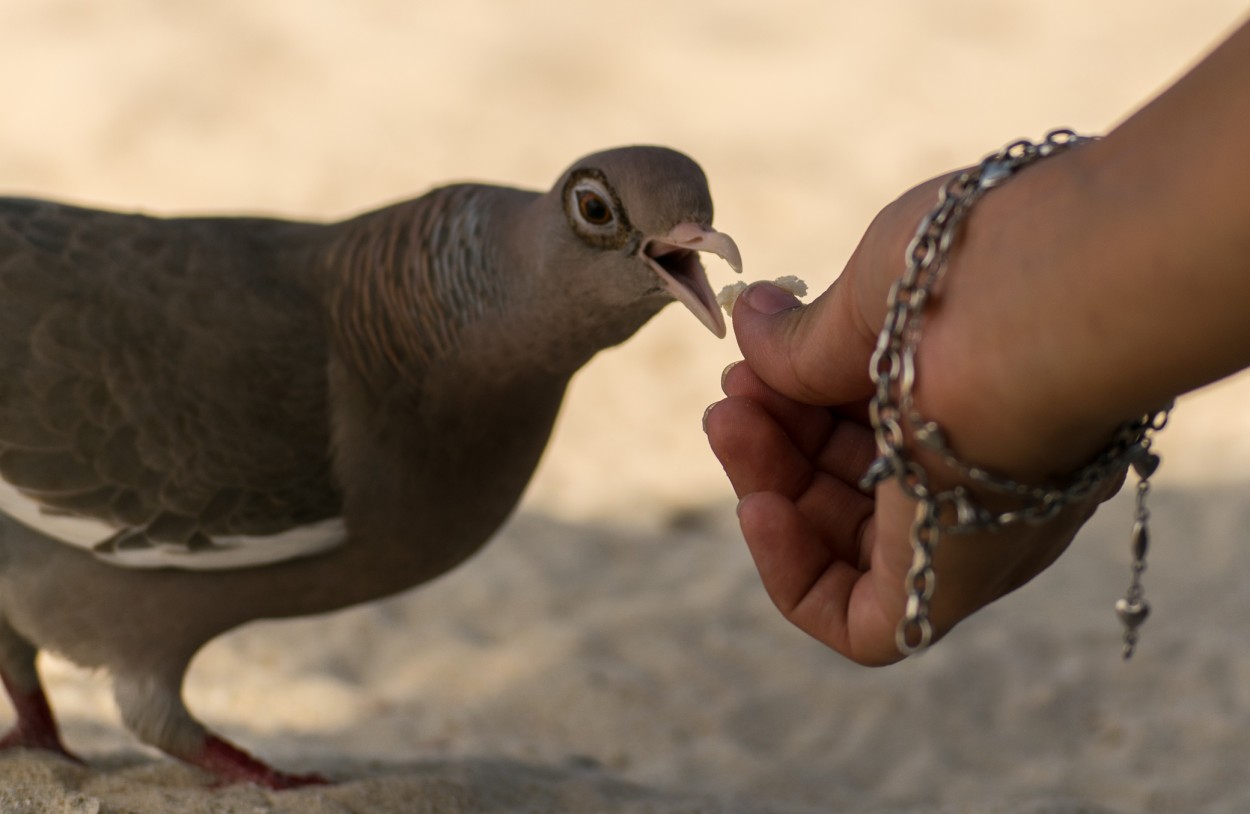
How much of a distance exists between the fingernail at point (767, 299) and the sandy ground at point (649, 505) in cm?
A: 78

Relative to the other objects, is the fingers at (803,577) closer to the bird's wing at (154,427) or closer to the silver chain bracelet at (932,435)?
the silver chain bracelet at (932,435)

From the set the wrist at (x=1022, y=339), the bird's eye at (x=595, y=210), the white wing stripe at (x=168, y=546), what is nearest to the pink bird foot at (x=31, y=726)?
the white wing stripe at (x=168, y=546)

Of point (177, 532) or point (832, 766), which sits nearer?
point (177, 532)

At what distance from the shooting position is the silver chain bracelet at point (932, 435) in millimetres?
1728

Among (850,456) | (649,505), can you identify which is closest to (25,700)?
(850,456)

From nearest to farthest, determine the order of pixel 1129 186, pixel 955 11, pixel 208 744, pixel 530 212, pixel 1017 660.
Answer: pixel 1129 186 → pixel 530 212 → pixel 208 744 → pixel 1017 660 → pixel 955 11

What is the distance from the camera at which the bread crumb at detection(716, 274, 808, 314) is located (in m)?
2.34

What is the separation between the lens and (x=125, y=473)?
2883mm

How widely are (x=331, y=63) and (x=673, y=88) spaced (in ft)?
6.33

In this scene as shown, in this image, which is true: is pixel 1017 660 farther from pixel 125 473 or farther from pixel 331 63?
pixel 331 63

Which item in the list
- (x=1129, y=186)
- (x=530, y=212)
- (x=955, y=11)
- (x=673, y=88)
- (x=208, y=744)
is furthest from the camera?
(x=955, y=11)

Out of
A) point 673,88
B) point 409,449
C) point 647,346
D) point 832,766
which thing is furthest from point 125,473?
point 673,88

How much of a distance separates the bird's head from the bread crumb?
0.07 feet

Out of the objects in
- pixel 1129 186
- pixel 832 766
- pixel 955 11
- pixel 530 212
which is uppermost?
pixel 955 11
